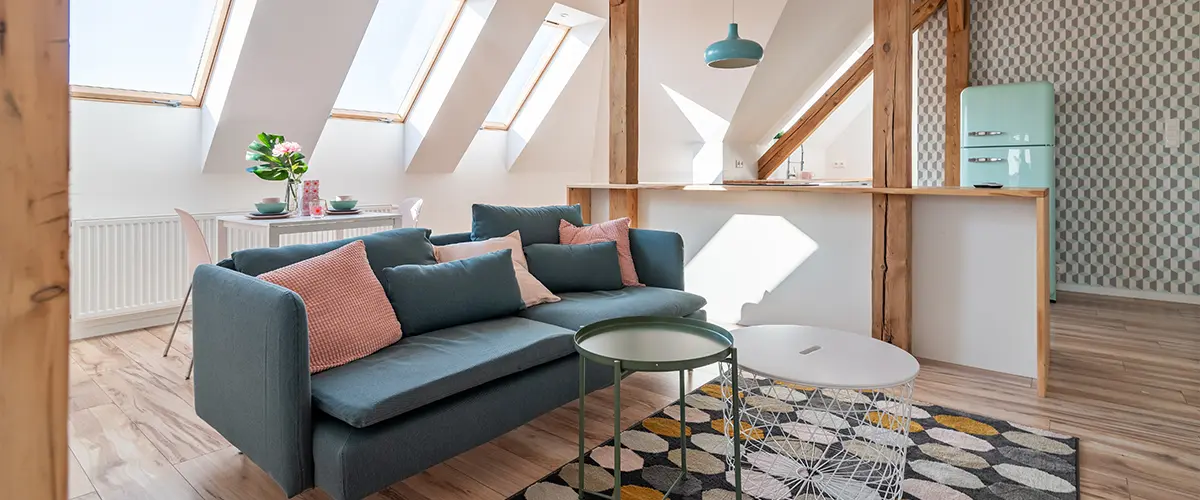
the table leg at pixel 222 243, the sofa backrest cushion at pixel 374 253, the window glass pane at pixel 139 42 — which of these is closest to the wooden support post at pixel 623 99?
the sofa backrest cushion at pixel 374 253

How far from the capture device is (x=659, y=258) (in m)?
3.48

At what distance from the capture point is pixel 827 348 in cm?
214

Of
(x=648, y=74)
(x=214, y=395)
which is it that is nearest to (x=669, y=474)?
(x=214, y=395)

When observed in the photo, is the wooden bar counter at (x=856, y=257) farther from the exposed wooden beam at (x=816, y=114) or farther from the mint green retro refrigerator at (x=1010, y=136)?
the exposed wooden beam at (x=816, y=114)

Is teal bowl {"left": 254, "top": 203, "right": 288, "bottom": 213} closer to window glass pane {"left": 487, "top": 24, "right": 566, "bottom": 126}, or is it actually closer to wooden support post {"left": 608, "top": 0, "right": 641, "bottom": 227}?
wooden support post {"left": 608, "top": 0, "right": 641, "bottom": 227}

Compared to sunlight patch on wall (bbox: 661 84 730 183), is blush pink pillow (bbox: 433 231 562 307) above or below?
below

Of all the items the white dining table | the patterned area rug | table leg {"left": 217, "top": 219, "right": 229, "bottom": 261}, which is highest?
the white dining table

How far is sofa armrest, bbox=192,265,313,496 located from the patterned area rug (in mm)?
674

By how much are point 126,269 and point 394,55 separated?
2476 mm

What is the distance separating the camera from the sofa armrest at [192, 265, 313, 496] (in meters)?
1.81

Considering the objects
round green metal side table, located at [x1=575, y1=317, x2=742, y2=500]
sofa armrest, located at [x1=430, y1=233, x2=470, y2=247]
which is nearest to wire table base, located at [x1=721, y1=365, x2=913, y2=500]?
round green metal side table, located at [x1=575, y1=317, x2=742, y2=500]

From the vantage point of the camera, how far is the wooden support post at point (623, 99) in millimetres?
4309

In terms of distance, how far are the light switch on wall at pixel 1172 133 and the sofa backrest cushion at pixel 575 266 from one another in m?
4.44

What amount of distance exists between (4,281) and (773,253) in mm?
3632
